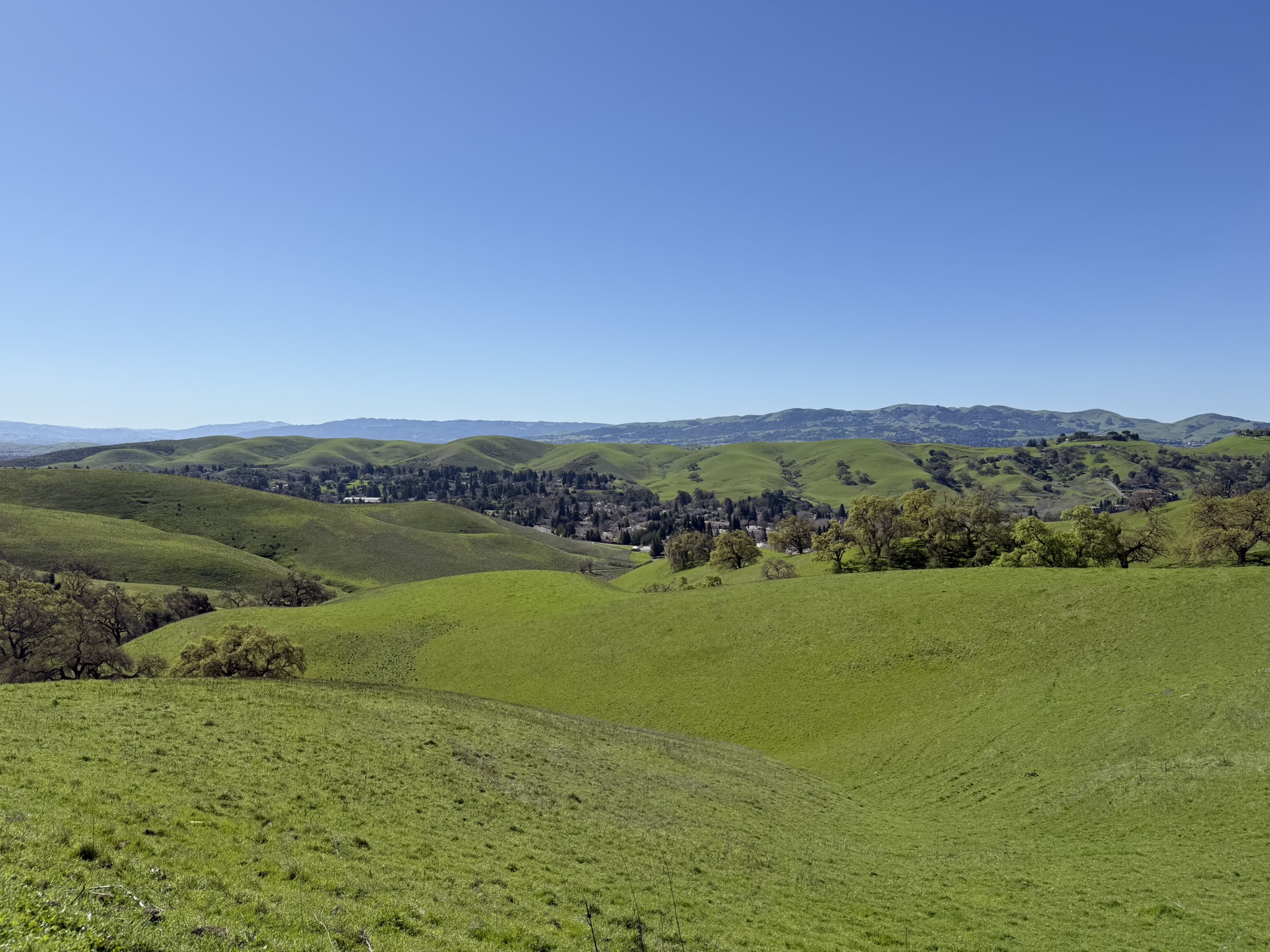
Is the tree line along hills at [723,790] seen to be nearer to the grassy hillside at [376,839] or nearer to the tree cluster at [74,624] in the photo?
the grassy hillside at [376,839]

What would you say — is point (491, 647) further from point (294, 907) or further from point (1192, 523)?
point (1192, 523)

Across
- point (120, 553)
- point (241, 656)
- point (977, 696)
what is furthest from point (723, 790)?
point (120, 553)

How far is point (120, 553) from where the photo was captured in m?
178

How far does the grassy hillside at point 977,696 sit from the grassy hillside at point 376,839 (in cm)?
538

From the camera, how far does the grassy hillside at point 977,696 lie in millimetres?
24219

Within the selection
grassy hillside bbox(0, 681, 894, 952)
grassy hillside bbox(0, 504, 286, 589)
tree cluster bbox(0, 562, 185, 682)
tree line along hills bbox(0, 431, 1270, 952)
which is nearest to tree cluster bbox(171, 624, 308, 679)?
tree cluster bbox(0, 562, 185, 682)

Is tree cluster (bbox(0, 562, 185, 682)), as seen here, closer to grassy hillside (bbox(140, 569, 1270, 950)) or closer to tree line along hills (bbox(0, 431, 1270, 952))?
grassy hillside (bbox(140, 569, 1270, 950))

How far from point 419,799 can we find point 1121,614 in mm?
61462

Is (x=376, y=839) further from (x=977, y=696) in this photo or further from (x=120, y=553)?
(x=120, y=553)

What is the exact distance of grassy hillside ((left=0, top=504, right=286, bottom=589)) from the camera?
168 metres

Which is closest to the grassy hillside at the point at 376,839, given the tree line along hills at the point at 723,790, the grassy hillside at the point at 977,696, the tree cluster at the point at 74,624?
the tree line along hills at the point at 723,790

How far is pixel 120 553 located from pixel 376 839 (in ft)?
689

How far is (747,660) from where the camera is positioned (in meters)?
65.2

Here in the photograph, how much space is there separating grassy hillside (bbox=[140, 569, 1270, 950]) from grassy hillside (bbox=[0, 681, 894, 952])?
5.38 meters
